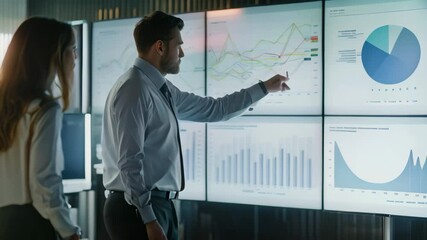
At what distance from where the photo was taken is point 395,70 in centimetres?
273

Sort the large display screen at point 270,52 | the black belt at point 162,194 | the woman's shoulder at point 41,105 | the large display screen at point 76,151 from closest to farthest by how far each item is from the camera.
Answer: the woman's shoulder at point 41,105, the black belt at point 162,194, the large display screen at point 270,52, the large display screen at point 76,151

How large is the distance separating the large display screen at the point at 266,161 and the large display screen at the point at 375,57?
0.26 m

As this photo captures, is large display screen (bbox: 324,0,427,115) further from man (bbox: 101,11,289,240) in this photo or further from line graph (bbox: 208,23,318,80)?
man (bbox: 101,11,289,240)

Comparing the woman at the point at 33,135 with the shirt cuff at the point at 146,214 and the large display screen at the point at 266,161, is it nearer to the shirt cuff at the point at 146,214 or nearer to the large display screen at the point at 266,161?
the shirt cuff at the point at 146,214

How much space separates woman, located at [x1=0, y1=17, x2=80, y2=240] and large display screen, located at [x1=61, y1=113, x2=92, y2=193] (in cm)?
191

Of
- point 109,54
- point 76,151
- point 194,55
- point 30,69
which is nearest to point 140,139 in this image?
point 30,69

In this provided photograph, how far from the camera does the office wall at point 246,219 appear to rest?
118 inches

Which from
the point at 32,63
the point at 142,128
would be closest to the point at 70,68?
the point at 32,63

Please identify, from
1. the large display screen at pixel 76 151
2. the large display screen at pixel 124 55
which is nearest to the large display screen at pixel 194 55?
the large display screen at pixel 124 55

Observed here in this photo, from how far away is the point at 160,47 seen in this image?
7.70 feet

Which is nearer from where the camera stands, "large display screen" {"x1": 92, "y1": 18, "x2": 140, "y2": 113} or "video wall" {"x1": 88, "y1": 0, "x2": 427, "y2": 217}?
"video wall" {"x1": 88, "y1": 0, "x2": 427, "y2": 217}

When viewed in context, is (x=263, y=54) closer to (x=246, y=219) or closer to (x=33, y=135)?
(x=246, y=219)

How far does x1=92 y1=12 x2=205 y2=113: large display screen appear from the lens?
10.9 feet

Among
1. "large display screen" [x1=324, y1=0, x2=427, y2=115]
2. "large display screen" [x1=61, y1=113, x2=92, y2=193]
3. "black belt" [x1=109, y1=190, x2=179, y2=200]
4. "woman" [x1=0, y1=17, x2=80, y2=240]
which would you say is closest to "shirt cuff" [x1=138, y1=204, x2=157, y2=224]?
"black belt" [x1=109, y1=190, x2=179, y2=200]
